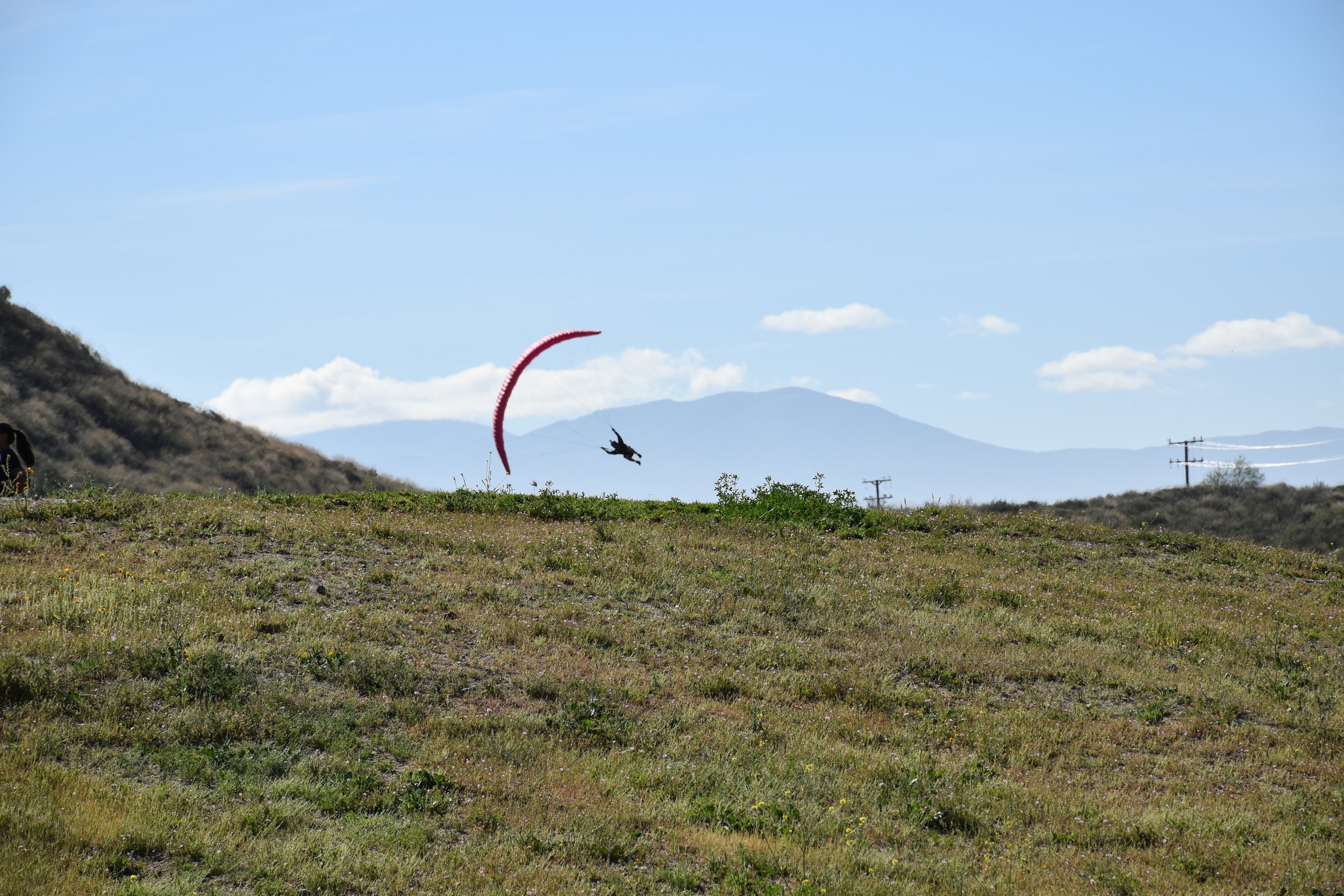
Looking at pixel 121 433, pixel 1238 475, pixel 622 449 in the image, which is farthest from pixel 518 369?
pixel 1238 475

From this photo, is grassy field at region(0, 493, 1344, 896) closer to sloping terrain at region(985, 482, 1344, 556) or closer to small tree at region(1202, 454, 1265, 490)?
sloping terrain at region(985, 482, 1344, 556)

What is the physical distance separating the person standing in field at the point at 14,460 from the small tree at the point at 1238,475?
72.9 metres

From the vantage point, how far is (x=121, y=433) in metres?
52.6

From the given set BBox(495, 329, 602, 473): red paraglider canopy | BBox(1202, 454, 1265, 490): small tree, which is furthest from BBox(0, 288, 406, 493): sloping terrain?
BBox(1202, 454, 1265, 490): small tree

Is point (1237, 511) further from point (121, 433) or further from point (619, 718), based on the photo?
point (121, 433)

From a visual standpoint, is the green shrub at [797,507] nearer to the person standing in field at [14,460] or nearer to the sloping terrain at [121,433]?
the person standing in field at [14,460]

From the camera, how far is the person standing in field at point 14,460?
60.5 feet

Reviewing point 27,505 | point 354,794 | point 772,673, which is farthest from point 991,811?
point 27,505

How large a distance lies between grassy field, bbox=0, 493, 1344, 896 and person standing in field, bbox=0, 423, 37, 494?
156 cm

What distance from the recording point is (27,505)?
17.0 m

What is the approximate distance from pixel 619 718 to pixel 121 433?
51.3 meters

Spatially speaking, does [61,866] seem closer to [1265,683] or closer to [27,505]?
[27,505]

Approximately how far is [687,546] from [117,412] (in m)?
46.0

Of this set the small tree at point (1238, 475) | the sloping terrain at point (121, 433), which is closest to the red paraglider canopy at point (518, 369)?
the sloping terrain at point (121, 433)
